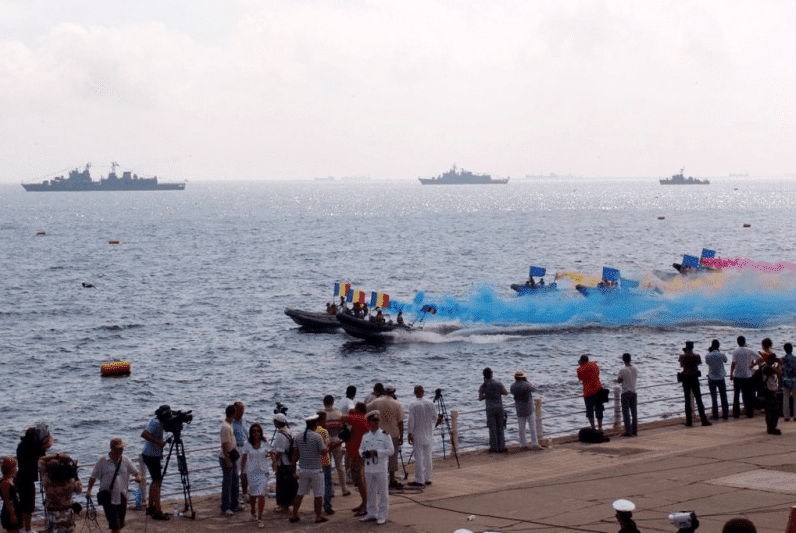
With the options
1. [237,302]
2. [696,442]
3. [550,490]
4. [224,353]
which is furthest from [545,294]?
[550,490]

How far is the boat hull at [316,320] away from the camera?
6144cm

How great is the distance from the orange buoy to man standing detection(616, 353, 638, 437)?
3304 centimetres

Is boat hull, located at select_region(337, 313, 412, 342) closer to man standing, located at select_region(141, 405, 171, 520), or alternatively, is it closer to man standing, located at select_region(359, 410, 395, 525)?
man standing, located at select_region(141, 405, 171, 520)

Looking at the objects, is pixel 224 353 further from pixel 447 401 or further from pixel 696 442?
pixel 696 442

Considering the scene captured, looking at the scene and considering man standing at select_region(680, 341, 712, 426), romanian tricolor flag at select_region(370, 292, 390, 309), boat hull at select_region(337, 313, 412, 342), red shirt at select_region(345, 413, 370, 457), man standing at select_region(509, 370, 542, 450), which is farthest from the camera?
boat hull at select_region(337, 313, 412, 342)

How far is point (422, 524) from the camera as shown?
14.9 m

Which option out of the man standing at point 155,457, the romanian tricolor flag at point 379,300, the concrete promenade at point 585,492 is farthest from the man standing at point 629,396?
the romanian tricolor flag at point 379,300

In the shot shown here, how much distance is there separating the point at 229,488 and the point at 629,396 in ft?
29.8

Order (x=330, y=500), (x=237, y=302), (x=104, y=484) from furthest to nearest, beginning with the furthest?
(x=237, y=302)
(x=330, y=500)
(x=104, y=484)

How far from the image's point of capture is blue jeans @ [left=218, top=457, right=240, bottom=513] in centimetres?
1592

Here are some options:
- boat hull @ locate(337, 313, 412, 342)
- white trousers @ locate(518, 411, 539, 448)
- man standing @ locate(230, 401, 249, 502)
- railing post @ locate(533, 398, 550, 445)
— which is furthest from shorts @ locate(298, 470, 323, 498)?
boat hull @ locate(337, 313, 412, 342)

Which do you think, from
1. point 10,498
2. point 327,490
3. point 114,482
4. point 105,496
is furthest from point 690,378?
point 10,498

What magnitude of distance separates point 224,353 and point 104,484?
41.3m

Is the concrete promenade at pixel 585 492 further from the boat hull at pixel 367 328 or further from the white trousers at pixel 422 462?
the boat hull at pixel 367 328
